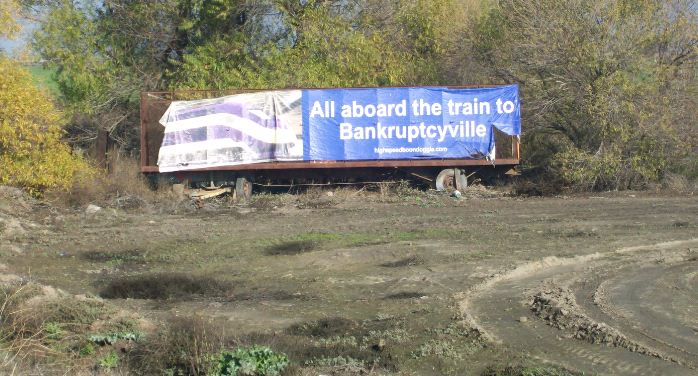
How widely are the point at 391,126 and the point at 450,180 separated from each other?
2376mm

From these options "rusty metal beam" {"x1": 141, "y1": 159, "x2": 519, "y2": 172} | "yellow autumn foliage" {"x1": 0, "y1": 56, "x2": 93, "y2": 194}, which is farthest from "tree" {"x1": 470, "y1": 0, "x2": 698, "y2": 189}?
"yellow autumn foliage" {"x1": 0, "y1": 56, "x2": 93, "y2": 194}

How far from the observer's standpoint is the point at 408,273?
47.8 ft

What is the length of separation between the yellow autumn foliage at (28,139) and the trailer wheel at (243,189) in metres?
4.27

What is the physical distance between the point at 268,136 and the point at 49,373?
17442 mm

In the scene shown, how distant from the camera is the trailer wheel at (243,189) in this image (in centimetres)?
2556

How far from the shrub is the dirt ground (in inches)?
20.4

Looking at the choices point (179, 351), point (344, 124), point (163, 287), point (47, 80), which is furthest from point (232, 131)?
point (179, 351)

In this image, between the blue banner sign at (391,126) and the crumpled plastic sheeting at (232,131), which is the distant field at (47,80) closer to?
the crumpled plastic sheeting at (232,131)

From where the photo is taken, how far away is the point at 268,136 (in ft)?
85.0

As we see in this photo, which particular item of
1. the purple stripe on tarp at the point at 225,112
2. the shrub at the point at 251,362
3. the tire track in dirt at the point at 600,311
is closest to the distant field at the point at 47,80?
the purple stripe on tarp at the point at 225,112

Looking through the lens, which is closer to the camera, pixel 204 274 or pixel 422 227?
pixel 204 274

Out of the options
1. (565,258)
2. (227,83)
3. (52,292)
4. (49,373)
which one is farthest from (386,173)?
(49,373)

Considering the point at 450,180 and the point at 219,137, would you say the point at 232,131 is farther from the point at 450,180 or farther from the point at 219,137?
the point at 450,180

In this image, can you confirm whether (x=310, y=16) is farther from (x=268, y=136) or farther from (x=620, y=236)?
(x=620, y=236)
